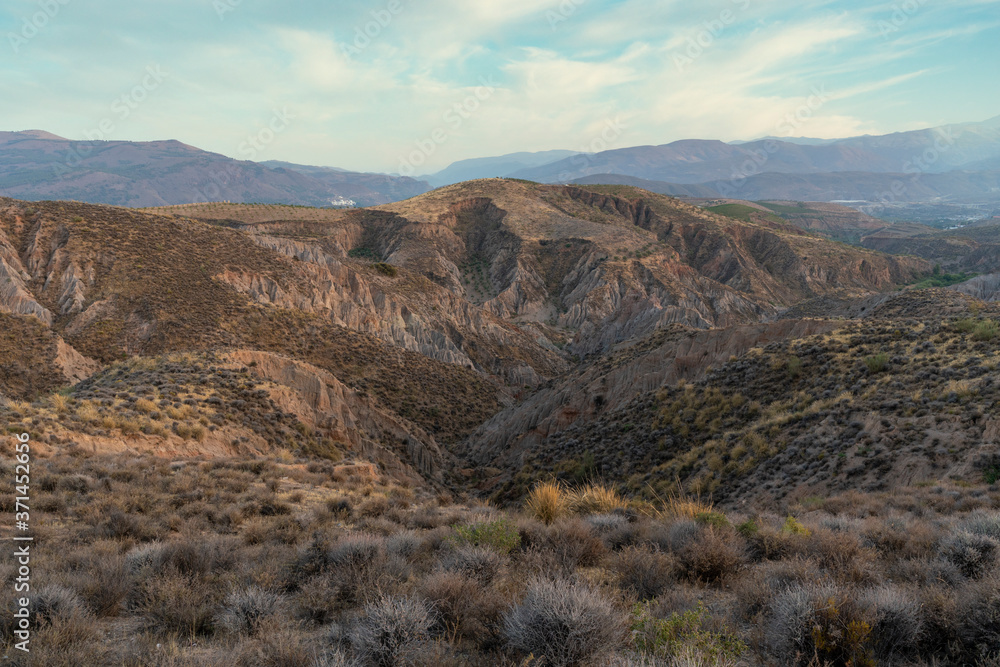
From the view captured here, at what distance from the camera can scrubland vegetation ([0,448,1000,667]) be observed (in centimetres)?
396

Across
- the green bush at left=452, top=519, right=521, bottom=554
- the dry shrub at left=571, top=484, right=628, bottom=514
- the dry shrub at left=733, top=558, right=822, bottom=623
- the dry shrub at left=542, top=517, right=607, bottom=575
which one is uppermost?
the dry shrub at left=733, top=558, right=822, bottom=623

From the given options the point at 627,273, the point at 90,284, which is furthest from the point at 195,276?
the point at 627,273

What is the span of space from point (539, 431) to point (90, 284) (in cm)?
3355

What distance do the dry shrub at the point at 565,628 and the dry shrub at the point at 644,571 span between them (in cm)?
158

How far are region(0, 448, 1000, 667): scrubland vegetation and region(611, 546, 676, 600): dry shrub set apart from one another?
28 mm

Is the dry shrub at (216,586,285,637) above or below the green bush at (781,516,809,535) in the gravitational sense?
above

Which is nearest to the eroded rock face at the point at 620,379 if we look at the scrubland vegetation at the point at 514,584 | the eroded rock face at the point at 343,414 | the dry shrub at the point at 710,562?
the eroded rock face at the point at 343,414

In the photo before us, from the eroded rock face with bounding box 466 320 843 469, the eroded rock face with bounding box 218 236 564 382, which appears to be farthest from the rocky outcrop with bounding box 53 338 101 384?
the eroded rock face with bounding box 466 320 843 469

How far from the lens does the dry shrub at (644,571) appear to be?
18.5 ft

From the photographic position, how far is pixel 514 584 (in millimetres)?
5383

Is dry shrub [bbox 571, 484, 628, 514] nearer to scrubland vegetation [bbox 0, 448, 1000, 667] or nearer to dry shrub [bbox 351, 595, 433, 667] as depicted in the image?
scrubland vegetation [bbox 0, 448, 1000, 667]

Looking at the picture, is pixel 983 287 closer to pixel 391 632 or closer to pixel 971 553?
pixel 971 553

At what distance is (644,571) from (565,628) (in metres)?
2.26

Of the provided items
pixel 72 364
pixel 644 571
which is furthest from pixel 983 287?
pixel 72 364
